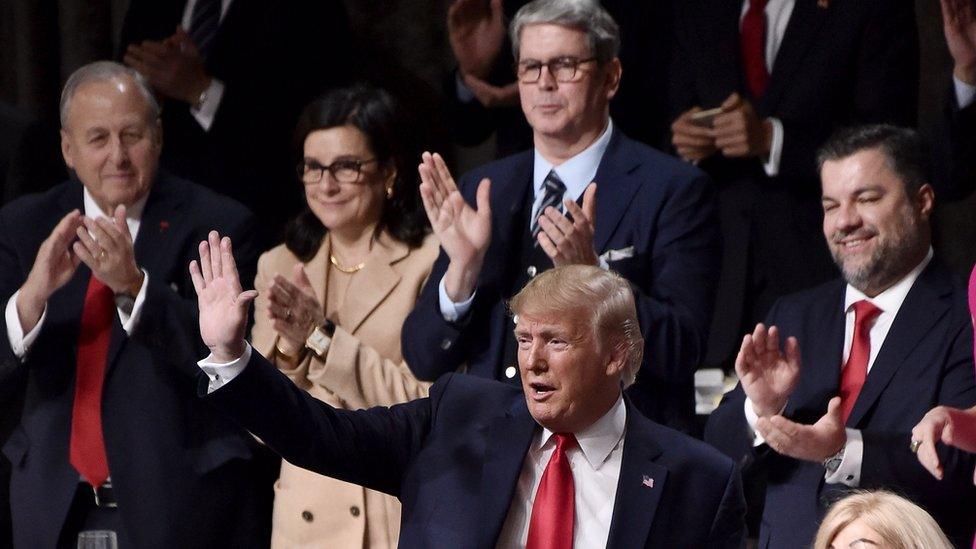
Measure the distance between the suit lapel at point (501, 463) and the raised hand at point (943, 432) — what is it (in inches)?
32.6

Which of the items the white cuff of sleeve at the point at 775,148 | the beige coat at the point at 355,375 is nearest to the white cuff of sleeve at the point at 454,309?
the beige coat at the point at 355,375

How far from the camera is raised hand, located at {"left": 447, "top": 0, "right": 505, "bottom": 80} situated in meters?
5.30

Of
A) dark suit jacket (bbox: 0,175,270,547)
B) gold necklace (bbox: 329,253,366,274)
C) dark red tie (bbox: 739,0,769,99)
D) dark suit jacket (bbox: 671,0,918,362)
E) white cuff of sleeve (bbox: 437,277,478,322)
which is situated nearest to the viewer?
white cuff of sleeve (bbox: 437,277,478,322)

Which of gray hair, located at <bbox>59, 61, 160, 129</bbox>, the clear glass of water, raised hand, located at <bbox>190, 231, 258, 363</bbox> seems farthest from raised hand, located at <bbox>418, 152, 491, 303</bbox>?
the clear glass of water

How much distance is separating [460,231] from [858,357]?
40.1 inches

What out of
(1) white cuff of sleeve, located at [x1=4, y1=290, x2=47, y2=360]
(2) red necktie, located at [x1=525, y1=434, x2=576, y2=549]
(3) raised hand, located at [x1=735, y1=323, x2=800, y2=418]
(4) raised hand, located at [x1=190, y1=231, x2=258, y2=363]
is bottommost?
(2) red necktie, located at [x1=525, y1=434, x2=576, y2=549]

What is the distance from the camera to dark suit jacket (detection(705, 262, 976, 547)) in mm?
4094

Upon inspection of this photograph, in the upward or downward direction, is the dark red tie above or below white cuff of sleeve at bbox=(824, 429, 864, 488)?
above

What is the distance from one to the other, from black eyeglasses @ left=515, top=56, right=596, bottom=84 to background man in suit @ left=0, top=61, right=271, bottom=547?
956 mm

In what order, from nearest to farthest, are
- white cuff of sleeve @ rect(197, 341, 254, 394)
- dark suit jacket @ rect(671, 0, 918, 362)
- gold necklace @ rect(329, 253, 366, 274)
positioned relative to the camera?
1. white cuff of sleeve @ rect(197, 341, 254, 394)
2. gold necklace @ rect(329, 253, 366, 274)
3. dark suit jacket @ rect(671, 0, 918, 362)

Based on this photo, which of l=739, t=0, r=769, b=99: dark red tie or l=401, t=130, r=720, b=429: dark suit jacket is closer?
l=401, t=130, r=720, b=429: dark suit jacket

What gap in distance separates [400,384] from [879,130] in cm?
138

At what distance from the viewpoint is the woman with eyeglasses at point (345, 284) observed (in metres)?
4.46

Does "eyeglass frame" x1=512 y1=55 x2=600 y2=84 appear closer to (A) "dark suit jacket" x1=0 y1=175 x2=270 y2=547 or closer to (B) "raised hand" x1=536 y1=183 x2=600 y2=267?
(B) "raised hand" x1=536 y1=183 x2=600 y2=267
